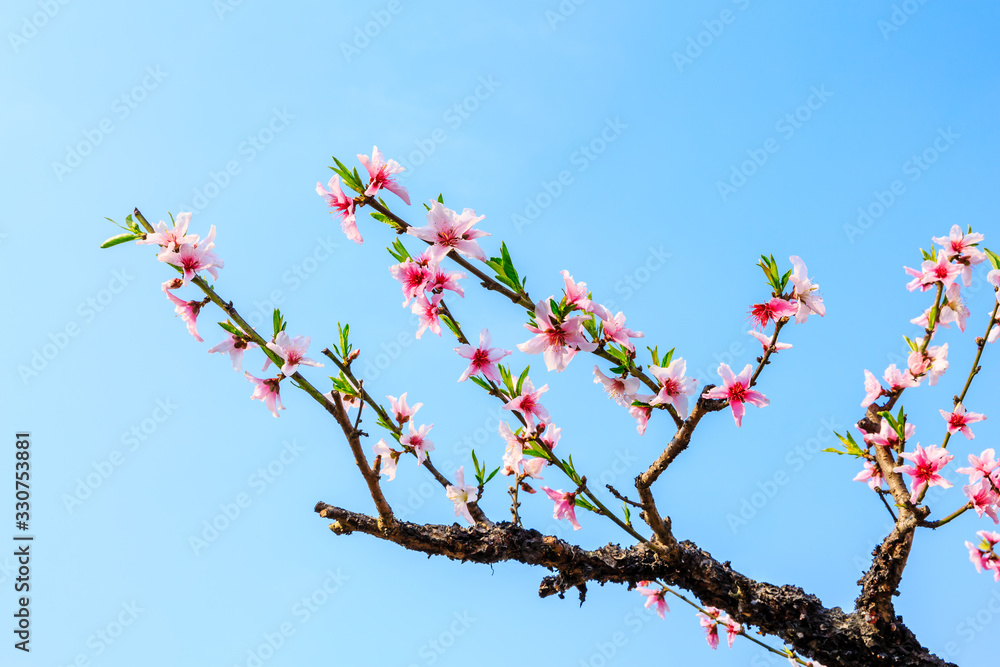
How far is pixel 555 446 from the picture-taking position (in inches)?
125

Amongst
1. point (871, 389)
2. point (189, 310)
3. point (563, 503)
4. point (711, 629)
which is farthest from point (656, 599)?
point (189, 310)

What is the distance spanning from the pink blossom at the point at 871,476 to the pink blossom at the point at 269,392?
9.00 feet

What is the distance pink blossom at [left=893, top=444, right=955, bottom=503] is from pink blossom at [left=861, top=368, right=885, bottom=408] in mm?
303

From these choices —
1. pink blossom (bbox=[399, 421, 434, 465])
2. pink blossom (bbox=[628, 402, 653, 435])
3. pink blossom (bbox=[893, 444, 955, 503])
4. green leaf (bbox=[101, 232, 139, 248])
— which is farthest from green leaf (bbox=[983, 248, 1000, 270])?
green leaf (bbox=[101, 232, 139, 248])

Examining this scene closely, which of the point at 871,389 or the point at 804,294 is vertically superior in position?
the point at 871,389

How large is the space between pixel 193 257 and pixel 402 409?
1052 millimetres

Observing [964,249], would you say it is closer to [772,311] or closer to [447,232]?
[772,311]

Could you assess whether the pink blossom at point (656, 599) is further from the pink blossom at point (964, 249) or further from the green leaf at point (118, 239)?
the green leaf at point (118, 239)

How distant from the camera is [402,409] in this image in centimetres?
310

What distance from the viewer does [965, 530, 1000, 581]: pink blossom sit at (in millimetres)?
3668

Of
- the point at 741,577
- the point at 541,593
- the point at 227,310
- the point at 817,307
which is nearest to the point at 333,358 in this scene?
the point at 227,310

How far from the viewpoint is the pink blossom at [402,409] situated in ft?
10.2

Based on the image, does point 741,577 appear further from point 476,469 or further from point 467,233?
point 467,233

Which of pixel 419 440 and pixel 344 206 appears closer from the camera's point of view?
pixel 344 206
